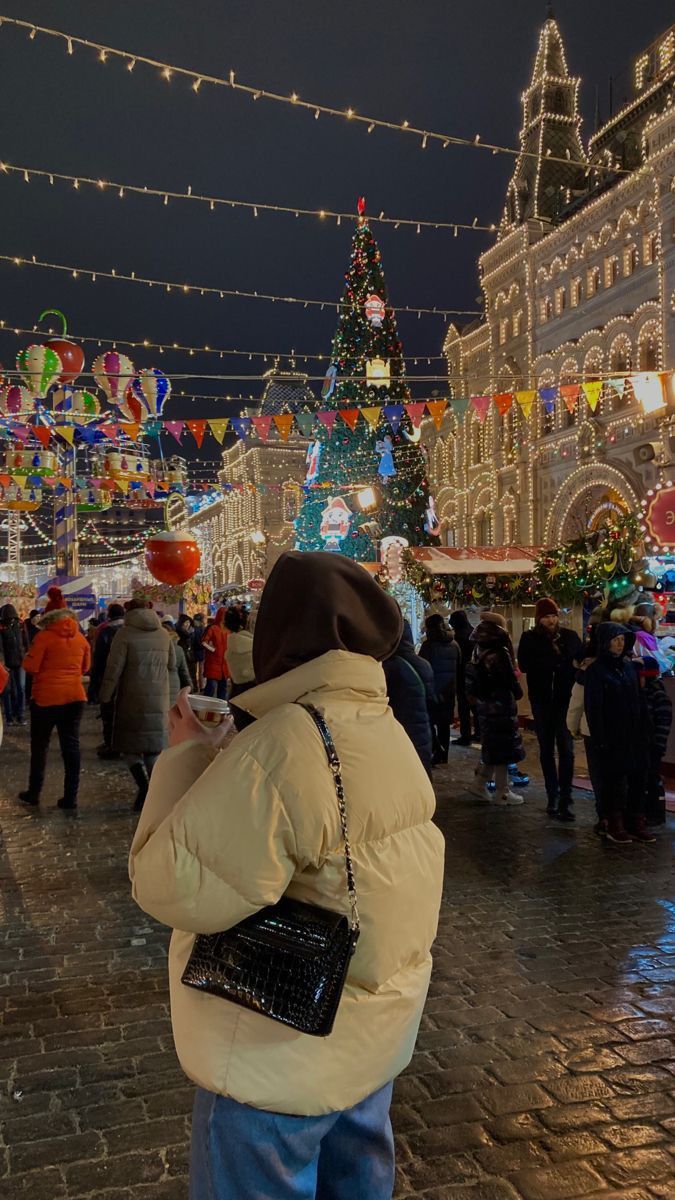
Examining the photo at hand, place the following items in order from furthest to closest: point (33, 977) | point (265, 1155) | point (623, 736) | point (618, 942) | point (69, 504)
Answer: point (69, 504) < point (623, 736) < point (618, 942) < point (33, 977) < point (265, 1155)

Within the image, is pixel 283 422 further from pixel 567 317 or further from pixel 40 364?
pixel 567 317

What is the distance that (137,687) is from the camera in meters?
7.50

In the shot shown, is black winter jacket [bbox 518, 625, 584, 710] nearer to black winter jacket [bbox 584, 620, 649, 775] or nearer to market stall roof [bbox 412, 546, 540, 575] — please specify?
black winter jacket [bbox 584, 620, 649, 775]

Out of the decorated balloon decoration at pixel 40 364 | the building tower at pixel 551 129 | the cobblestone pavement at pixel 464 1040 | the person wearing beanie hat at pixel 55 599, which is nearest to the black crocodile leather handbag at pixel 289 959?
the cobblestone pavement at pixel 464 1040

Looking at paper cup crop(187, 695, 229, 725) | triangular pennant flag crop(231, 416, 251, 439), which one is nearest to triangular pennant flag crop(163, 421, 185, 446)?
triangular pennant flag crop(231, 416, 251, 439)

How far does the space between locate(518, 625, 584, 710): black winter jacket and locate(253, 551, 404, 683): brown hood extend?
628 cm

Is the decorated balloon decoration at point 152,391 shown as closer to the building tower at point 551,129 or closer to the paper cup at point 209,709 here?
the paper cup at point 209,709

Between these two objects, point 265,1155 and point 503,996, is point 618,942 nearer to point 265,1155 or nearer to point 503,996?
point 503,996

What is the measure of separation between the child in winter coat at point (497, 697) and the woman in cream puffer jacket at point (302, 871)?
637 centimetres

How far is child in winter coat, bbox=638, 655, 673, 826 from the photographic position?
23.1 feet

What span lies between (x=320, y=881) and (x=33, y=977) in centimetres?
345

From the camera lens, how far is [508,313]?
3241cm

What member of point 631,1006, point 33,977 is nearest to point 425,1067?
point 631,1006

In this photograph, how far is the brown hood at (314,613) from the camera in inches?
69.1
